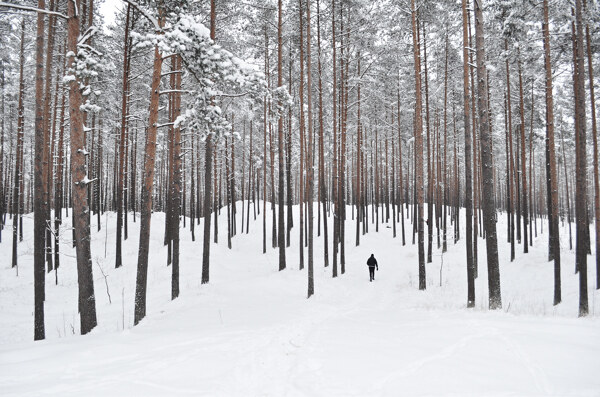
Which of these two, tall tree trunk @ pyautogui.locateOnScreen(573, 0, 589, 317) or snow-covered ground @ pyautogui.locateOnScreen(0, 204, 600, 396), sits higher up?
tall tree trunk @ pyautogui.locateOnScreen(573, 0, 589, 317)

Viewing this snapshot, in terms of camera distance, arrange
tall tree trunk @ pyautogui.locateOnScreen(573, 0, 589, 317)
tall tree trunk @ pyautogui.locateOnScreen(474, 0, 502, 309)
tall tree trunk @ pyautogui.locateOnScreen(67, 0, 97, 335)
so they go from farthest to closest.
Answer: tall tree trunk @ pyautogui.locateOnScreen(573, 0, 589, 317) < tall tree trunk @ pyautogui.locateOnScreen(474, 0, 502, 309) < tall tree trunk @ pyautogui.locateOnScreen(67, 0, 97, 335)

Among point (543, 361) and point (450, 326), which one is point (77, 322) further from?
point (543, 361)

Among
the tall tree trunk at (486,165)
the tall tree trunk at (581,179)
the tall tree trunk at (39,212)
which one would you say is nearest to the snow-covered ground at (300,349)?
the tall tree trunk at (39,212)

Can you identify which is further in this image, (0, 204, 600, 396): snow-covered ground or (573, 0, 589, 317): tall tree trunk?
(573, 0, 589, 317): tall tree trunk

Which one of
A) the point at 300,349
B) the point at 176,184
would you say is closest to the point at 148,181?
the point at 176,184

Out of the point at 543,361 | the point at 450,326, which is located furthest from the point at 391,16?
the point at 543,361

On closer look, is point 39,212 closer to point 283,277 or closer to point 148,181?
point 148,181

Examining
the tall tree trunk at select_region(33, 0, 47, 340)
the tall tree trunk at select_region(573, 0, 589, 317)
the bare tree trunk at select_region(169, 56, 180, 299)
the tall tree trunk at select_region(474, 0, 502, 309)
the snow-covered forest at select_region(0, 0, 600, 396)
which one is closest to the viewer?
the snow-covered forest at select_region(0, 0, 600, 396)

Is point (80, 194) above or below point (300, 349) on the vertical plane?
above

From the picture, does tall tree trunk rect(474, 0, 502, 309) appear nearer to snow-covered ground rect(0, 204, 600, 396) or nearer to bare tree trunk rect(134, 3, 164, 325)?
snow-covered ground rect(0, 204, 600, 396)

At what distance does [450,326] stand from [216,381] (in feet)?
16.1

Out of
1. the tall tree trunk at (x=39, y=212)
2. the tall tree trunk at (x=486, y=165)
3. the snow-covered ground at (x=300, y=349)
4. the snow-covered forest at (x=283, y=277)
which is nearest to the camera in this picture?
the snow-covered ground at (x=300, y=349)

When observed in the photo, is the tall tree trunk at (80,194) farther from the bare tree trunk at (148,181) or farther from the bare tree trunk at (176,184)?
the bare tree trunk at (176,184)

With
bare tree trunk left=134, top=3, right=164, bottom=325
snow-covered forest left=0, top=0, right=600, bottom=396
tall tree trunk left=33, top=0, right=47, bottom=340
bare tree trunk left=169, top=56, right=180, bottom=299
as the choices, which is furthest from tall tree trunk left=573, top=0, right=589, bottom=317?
tall tree trunk left=33, top=0, right=47, bottom=340
